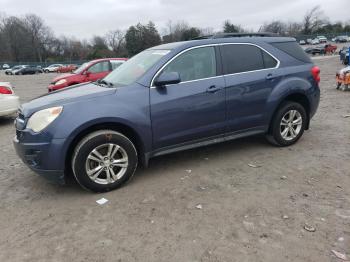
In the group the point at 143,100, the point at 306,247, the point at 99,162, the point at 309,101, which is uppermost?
the point at 143,100

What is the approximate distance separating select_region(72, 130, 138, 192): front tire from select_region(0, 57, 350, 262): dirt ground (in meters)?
0.17

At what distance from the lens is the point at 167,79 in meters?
4.04

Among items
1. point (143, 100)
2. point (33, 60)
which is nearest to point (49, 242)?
point (143, 100)

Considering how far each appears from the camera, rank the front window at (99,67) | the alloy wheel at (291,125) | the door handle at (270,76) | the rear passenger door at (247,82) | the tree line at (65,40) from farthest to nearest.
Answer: the tree line at (65,40)
the front window at (99,67)
the alloy wheel at (291,125)
the door handle at (270,76)
the rear passenger door at (247,82)

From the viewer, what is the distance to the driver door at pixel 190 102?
13.6 ft

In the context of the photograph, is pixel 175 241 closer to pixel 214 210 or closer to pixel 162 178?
pixel 214 210

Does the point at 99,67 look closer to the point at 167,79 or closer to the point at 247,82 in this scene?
the point at 247,82

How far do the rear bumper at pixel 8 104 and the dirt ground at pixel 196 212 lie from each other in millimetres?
3394

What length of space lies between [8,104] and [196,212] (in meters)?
6.62

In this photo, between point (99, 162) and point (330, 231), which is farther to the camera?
point (99, 162)

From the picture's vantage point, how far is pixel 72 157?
3797 mm

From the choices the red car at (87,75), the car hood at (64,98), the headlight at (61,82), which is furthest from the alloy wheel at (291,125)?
the headlight at (61,82)

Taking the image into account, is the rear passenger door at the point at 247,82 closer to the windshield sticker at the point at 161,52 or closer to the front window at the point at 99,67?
the windshield sticker at the point at 161,52

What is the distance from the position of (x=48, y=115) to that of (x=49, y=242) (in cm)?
143
